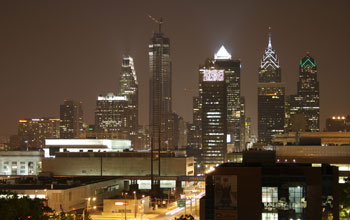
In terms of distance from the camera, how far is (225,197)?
76938 millimetres

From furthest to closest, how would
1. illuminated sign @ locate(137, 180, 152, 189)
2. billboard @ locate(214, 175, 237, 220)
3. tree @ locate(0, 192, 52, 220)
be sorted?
illuminated sign @ locate(137, 180, 152, 189)
billboard @ locate(214, 175, 237, 220)
tree @ locate(0, 192, 52, 220)

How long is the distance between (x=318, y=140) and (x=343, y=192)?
64746 millimetres

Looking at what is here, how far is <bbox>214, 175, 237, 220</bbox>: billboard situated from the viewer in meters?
75.9

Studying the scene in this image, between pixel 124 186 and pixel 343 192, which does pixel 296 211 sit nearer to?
pixel 343 192

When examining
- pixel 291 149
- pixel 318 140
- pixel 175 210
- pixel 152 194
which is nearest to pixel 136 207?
pixel 175 210

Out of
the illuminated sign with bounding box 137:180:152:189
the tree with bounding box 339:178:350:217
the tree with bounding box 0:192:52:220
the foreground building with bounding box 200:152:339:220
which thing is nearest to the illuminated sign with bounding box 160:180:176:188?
the illuminated sign with bounding box 137:180:152:189

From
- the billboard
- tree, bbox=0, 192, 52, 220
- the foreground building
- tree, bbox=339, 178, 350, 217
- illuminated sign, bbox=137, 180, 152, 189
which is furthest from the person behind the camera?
illuminated sign, bbox=137, 180, 152, 189

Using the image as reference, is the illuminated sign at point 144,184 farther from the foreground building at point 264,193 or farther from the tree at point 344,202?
the foreground building at point 264,193

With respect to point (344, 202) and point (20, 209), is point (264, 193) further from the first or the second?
point (344, 202)

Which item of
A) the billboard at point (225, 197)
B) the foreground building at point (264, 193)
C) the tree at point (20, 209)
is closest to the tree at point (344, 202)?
the foreground building at point (264, 193)

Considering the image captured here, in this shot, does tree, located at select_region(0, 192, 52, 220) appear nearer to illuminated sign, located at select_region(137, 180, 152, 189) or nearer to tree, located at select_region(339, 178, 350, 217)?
tree, located at select_region(339, 178, 350, 217)

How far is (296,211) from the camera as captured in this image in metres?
76.2

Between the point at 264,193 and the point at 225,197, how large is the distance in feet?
14.0

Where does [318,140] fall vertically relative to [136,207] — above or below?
above
